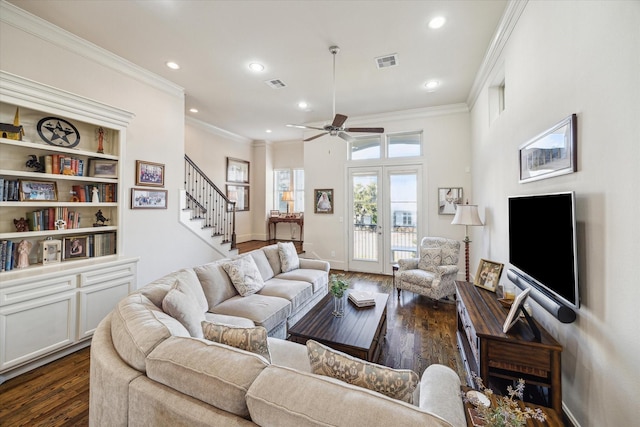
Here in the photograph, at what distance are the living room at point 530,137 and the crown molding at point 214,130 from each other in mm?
1827

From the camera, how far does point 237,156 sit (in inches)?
295

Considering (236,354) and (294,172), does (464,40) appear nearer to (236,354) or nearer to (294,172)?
(236,354)

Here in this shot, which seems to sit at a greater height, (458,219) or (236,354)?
(458,219)

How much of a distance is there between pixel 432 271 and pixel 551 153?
2.56 m

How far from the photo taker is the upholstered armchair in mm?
3803

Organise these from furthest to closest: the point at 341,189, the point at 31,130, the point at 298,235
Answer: the point at 298,235
the point at 341,189
the point at 31,130

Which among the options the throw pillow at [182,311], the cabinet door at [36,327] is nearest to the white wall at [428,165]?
the throw pillow at [182,311]

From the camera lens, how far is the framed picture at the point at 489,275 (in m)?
2.69

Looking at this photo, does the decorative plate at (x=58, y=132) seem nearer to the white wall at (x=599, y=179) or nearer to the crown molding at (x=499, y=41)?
the white wall at (x=599, y=179)

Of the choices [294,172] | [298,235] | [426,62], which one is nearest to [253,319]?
[426,62]

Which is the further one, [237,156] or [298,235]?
[298,235]

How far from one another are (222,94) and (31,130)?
8.42ft

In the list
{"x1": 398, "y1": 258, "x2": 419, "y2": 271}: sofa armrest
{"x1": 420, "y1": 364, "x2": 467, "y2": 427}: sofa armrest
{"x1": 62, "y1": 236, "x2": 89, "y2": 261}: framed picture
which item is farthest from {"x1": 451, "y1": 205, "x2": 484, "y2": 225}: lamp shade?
{"x1": 62, "y1": 236, "x2": 89, "y2": 261}: framed picture

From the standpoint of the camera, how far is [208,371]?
3.42 ft
